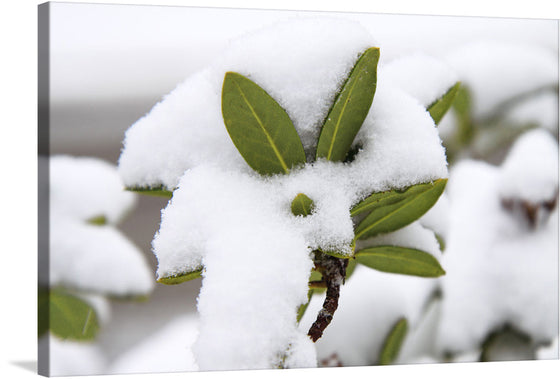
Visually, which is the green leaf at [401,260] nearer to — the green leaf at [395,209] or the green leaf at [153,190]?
the green leaf at [395,209]

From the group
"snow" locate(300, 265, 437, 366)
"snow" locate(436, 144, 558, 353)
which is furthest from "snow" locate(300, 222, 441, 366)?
"snow" locate(436, 144, 558, 353)

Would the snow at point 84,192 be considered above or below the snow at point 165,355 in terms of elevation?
above

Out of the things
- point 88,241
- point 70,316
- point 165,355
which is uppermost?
point 88,241

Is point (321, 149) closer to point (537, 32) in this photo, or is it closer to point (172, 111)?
point (172, 111)

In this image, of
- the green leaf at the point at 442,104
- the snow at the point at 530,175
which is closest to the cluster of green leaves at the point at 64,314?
the green leaf at the point at 442,104

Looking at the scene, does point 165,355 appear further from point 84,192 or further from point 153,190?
point 153,190

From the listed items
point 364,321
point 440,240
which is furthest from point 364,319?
point 440,240

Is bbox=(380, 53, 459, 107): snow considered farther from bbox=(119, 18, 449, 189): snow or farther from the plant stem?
the plant stem

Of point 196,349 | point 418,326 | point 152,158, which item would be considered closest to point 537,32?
point 418,326
